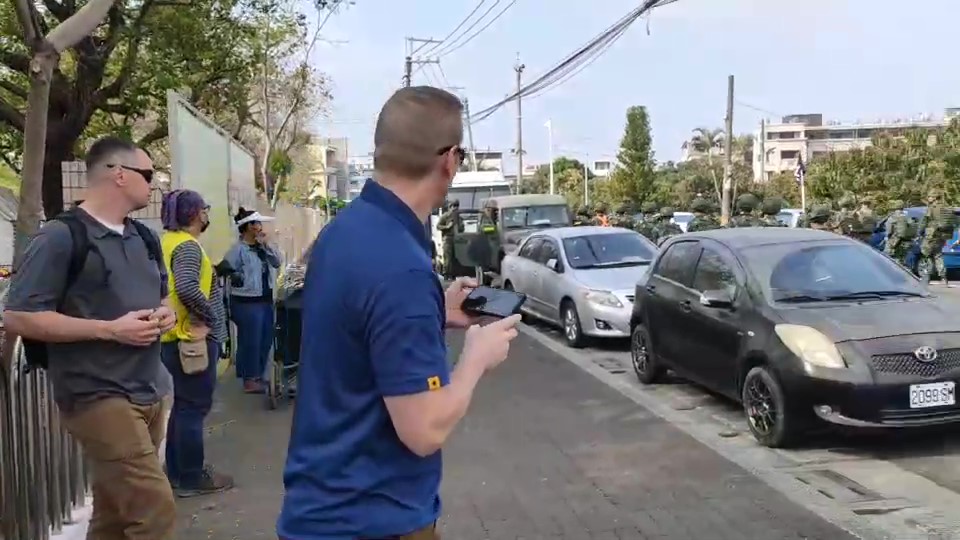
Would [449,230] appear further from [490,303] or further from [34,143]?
[490,303]

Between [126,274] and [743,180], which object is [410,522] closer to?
[126,274]

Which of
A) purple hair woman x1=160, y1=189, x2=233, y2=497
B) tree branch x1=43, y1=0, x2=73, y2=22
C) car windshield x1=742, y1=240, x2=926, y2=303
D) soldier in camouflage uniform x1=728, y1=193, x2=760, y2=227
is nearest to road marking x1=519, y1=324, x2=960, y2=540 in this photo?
car windshield x1=742, y1=240, x2=926, y2=303

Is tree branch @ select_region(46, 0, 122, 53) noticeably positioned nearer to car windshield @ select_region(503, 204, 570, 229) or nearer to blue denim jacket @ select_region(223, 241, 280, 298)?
blue denim jacket @ select_region(223, 241, 280, 298)

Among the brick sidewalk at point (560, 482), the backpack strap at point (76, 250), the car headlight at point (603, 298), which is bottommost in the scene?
the brick sidewalk at point (560, 482)

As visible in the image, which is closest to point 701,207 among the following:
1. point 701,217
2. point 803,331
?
point 701,217

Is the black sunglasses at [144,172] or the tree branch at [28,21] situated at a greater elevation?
the tree branch at [28,21]

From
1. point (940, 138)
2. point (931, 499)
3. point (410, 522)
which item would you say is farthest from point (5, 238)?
point (940, 138)

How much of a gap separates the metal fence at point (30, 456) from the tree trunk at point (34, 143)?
1.58 ft

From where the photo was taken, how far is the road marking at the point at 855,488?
528 cm

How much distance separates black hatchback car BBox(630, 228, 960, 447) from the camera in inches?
253

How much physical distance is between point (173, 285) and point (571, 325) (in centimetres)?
752

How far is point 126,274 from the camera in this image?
381 centimetres

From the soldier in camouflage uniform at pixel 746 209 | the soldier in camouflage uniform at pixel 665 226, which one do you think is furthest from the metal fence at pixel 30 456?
the soldier in camouflage uniform at pixel 665 226

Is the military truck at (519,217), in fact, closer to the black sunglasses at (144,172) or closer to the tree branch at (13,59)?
the tree branch at (13,59)
